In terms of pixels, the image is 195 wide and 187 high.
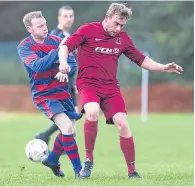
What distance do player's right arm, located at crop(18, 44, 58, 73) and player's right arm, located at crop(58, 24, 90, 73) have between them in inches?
4.8

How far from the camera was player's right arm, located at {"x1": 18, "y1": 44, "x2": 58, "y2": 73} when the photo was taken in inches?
304

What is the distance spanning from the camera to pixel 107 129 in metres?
18.9

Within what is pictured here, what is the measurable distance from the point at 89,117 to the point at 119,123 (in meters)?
0.31

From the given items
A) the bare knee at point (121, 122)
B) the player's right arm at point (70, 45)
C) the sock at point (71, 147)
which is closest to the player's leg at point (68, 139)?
the sock at point (71, 147)

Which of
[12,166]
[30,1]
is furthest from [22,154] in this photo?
[30,1]

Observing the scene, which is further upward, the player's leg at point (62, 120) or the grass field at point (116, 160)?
the player's leg at point (62, 120)

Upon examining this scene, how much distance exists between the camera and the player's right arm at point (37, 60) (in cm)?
772

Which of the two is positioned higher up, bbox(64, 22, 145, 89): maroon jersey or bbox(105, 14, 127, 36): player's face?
bbox(105, 14, 127, 36): player's face

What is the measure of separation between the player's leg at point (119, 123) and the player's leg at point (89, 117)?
0.43 ft

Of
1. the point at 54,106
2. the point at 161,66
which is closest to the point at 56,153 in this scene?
the point at 54,106

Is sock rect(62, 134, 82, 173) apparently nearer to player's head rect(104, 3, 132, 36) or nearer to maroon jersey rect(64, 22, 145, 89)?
maroon jersey rect(64, 22, 145, 89)

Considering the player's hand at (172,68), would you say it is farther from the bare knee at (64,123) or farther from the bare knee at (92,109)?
the bare knee at (64,123)

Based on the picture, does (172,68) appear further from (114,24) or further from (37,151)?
(37,151)

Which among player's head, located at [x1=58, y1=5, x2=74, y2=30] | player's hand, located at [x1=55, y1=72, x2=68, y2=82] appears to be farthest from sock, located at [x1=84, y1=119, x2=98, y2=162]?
player's head, located at [x1=58, y1=5, x2=74, y2=30]
